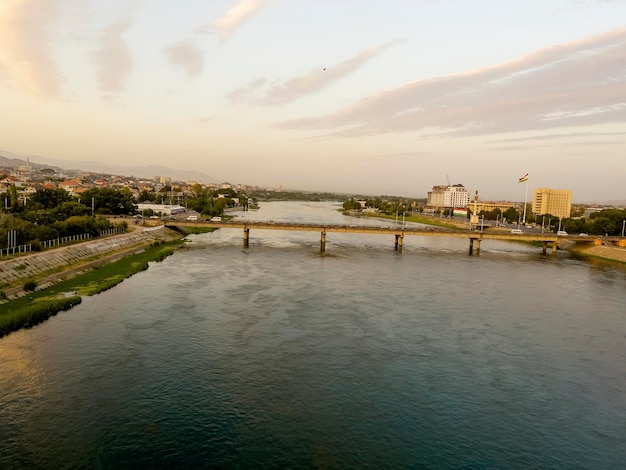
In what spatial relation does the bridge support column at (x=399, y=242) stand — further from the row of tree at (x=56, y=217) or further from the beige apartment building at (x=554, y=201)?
the beige apartment building at (x=554, y=201)

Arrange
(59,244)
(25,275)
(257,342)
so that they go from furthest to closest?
(59,244) < (25,275) < (257,342)

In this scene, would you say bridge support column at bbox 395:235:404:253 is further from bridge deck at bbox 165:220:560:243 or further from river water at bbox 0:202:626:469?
river water at bbox 0:202:626:469

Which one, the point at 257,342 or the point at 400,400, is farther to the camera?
the point at 257,342

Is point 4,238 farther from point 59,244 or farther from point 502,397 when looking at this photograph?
point 502,397

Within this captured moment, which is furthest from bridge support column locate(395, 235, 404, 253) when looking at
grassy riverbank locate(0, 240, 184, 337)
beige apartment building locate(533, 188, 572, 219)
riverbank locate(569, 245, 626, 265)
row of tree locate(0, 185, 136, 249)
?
beige apartment building locate(533, 188, 572, 219)

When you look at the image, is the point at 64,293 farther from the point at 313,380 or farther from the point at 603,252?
the point at 603,252

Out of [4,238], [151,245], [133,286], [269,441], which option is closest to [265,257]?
[151,245]

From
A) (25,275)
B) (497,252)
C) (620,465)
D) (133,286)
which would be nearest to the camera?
(620,465)

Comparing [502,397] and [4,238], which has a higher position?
[4,238]
